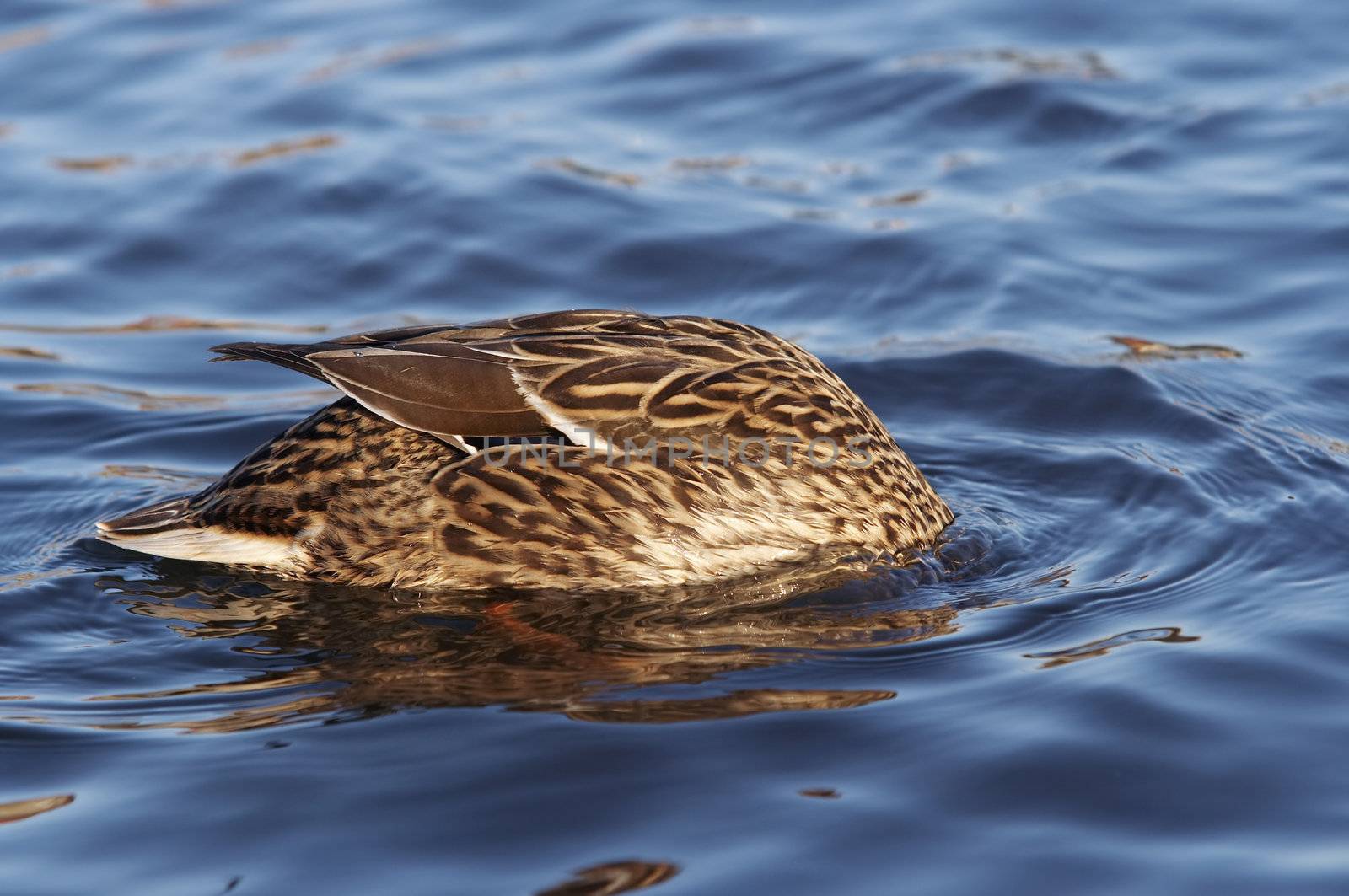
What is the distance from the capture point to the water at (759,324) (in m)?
4.76

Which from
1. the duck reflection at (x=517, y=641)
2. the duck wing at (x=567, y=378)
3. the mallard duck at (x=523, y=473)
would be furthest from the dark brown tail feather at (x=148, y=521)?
the duck wing at (x=567, y=378)

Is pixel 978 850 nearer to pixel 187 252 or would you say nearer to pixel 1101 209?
pixel 1101 209

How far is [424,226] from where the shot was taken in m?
10.6

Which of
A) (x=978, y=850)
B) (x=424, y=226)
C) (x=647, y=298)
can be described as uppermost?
(x=424, y=226)

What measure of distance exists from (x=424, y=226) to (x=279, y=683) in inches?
214

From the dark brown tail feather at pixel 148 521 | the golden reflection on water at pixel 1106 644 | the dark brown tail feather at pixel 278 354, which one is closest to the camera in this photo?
the golden reflection on water at pixel 1106 644

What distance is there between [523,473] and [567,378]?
0.37m

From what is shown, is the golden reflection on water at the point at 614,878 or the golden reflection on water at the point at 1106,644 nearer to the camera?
the golden reflection on water at the point at 614,878

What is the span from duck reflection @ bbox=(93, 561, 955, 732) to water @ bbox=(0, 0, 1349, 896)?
0.08 feet

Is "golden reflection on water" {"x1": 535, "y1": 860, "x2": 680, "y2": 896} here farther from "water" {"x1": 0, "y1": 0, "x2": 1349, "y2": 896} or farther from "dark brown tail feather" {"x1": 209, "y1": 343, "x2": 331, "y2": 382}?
"dark brown tail feather" {"x1": 209, "y1": 343, "x2": 331, "y2": 382}

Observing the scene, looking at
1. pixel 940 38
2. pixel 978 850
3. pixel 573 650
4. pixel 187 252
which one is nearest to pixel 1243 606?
pixel 978 850

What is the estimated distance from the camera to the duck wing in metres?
5.95

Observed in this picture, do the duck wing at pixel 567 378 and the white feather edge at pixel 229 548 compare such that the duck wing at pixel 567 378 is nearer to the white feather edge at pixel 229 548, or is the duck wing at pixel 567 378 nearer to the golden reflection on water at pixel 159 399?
the white feather edge at pixel 229 548

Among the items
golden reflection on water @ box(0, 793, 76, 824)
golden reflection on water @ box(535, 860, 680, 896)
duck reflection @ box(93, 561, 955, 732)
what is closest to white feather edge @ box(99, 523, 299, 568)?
duck reflection @ box(93, 561, 955, 732)
